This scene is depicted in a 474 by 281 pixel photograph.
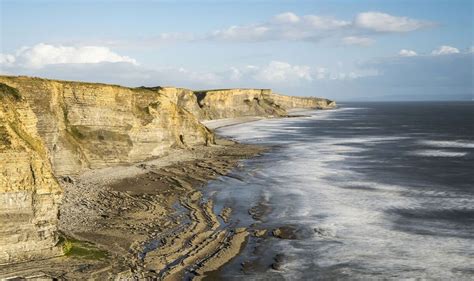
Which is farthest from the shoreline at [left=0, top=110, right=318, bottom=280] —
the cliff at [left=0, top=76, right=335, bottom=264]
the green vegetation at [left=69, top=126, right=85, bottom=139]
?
the green vegetation at [left=69, top=126, right=85, bottom=139]

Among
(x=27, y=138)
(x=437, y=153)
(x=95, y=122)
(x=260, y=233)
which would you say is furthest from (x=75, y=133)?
(x=437, y=153)

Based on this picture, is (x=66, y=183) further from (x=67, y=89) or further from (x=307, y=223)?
(x=307, y=223)

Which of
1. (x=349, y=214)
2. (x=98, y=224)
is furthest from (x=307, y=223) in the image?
(x=98, y=224)

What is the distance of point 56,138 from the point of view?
131 feet

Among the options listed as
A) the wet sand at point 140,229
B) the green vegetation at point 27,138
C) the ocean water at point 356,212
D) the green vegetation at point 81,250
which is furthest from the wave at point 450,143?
the green vegetation at point 27,138

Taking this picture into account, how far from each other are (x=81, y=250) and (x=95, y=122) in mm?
24264

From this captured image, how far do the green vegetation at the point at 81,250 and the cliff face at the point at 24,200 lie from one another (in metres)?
0.57

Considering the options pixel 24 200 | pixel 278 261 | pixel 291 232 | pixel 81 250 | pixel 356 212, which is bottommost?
pixel 278 261

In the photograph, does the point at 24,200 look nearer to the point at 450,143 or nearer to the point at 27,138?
→ the point at 27,138

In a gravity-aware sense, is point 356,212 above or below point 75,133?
below

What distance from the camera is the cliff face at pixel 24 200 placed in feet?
63.2

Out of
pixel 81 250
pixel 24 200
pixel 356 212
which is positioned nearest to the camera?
pixel 24 200

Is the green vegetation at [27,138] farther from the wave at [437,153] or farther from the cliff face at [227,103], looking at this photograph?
the cliff face at [227,103]

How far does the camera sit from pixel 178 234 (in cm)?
2616
